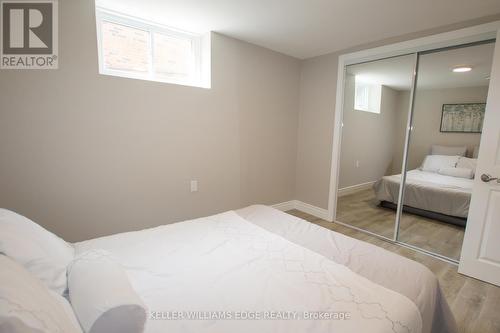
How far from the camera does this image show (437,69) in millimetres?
2605

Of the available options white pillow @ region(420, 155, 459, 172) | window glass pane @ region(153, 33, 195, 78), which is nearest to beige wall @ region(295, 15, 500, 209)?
white pillow @ region(420, 155, 459, 172)

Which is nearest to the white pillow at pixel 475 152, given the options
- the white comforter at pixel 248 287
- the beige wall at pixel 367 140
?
the beige wall at pixel 367 140

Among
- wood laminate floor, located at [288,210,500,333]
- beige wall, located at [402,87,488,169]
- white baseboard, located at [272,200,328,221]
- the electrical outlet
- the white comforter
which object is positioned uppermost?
beige wall, located at [402,87,488,169]

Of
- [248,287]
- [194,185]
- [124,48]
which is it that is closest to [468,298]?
[248,287]

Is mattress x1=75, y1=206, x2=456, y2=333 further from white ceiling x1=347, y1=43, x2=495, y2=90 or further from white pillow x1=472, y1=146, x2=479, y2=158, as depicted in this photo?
white ceiling x1=347, y1=43, x2=495, y2=90

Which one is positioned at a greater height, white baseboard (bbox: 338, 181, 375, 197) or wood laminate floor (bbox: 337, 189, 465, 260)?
white baseboard (bbox: 338, 181, 375, 197)

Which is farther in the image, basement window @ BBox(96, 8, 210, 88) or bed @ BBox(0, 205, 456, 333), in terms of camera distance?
basement window @ BBox(96, 8, 210, 88)

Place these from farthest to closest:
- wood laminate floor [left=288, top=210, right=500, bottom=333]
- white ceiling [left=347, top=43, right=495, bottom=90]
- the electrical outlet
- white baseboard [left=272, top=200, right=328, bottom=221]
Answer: white baseboard [left=272, top=200, right=328, bottom=221] → the electrical outlet → white ceiling [left=347, top=43, right=495, bottom=90] → wood laminate floor [left=288, top=210, right=500, bottom=333]

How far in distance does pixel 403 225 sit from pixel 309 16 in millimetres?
2802

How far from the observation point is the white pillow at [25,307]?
56 centimetres

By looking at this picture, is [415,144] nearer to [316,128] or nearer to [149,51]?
[316,128]

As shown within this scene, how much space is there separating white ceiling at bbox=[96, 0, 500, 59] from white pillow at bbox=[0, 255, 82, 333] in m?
2.25

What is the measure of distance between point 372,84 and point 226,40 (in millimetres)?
2057

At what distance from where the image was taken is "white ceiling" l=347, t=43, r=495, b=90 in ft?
7.60
